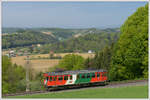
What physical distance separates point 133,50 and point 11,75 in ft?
62.4

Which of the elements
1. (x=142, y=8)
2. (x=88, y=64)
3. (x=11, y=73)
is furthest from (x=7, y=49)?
(x=142, y=8)

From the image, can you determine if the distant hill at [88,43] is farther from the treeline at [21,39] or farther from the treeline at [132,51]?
the treeline at [132,51]

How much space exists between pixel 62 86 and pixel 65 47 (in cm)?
3113

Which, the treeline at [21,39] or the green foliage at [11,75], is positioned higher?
the treeline at [21,39]

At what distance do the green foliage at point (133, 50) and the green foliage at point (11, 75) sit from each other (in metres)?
13.0

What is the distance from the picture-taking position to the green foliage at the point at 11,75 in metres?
36.5

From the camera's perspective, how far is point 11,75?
40344mm

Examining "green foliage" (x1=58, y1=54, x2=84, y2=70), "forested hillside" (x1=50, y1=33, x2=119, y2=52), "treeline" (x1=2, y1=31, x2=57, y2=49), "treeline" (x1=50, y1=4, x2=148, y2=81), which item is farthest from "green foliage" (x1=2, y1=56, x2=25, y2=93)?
"forested hillside" (x1=50, y1=33, x2=119, y2=52)

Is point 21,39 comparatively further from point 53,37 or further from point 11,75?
point 53,37

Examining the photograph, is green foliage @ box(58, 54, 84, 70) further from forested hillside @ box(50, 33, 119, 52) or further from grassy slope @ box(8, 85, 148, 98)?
grassy slope @ box(8, 85, 148, 98)

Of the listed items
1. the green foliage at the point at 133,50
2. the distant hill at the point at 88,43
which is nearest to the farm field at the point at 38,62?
the distant hill at the point at 88,43

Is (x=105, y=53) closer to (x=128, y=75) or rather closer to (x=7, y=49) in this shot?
(x=128, y=75)

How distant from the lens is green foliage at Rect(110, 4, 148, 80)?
3225cm

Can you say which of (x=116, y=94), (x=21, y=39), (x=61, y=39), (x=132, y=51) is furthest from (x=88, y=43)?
(x=116, y=94)
